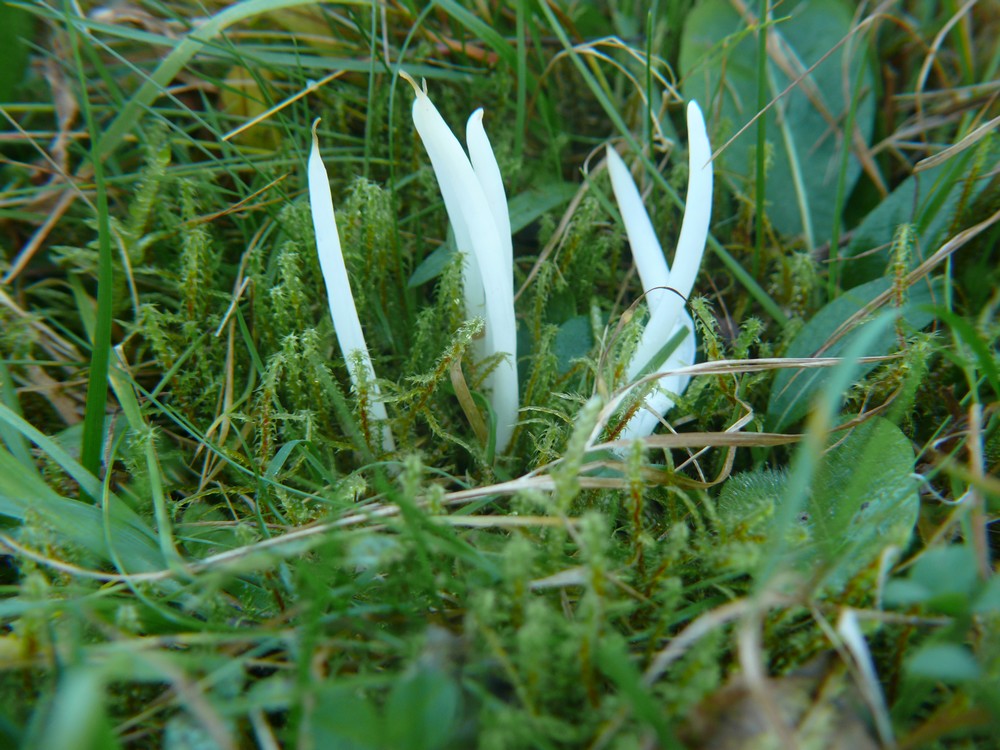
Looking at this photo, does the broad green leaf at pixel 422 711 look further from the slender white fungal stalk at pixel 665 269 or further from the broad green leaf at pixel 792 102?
the broad green leaf at pixel 792 102

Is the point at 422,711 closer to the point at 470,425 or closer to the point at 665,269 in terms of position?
the point at 470,425

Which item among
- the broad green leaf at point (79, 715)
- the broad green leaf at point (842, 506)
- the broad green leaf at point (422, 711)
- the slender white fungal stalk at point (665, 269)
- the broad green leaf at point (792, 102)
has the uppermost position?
the broad green leaf at point (792, 102)

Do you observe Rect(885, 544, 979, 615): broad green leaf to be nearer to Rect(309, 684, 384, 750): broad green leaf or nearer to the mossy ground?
the mossy ground

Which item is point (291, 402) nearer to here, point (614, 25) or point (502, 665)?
point (502, 665)

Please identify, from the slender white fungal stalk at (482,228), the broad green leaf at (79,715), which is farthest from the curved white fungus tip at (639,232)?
the broad green leaf at (79,715)

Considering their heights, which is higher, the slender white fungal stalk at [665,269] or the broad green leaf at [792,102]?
the broad green leaf at [792,102]

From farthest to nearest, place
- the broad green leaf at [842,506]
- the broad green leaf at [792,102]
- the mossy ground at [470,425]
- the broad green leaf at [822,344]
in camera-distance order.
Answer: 1. the broad green leaf at [792,102]
2. the broad green leaf at [822,344]
3. the broad green leaf at [842,506]
4. the mossy ground at [470,425]

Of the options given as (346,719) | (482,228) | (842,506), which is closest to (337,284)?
(482,228)

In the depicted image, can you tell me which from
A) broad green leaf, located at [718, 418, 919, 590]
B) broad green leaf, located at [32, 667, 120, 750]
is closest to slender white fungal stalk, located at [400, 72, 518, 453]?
broad green leaf, located at [718, 418, 919, 590]
